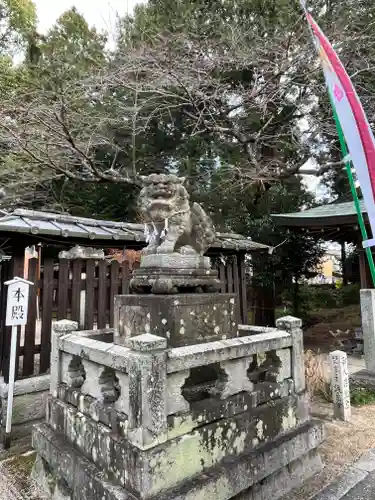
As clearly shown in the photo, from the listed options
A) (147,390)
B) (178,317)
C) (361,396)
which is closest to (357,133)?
(178,317)

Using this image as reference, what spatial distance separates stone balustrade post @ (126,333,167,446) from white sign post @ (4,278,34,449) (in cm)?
234

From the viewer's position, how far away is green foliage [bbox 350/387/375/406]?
5.26 m

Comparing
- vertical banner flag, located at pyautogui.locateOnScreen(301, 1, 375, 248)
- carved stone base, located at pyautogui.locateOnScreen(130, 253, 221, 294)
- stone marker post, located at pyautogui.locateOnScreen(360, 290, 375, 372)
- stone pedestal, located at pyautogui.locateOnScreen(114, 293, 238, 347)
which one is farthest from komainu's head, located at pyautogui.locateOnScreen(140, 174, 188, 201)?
stone marker post, located at pyautogui.locateOnScreen(360, 290, 375, 372)

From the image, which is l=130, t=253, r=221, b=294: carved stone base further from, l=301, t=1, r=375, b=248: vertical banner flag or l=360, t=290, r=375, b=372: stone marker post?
l=360, t=290, r=375, b=372: stone marker post

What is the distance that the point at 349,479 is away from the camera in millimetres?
3066

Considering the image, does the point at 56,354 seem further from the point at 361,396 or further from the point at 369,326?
the point at 369,326

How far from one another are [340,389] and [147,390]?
3477 mm

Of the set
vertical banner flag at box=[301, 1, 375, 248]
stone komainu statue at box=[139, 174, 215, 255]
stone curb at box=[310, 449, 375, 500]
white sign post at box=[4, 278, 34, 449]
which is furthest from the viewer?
white sign post at box=[4, 278, 34, 449]

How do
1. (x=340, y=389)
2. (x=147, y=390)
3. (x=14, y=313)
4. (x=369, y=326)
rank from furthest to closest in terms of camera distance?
(x=369, y=326), (x=340, y=389), (x=14, y=313), (x=147, y=390)

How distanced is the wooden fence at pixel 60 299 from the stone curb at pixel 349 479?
12.0ft

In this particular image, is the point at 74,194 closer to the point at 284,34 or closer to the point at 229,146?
the point at 229,146

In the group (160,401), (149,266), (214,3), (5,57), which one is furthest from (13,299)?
(5,57)

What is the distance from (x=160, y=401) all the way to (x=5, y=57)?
1403 centimetres

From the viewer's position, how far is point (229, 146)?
423 inches
